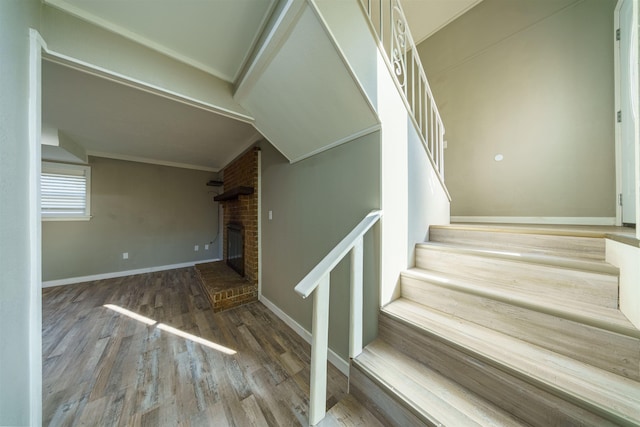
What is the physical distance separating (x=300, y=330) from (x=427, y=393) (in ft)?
4.56

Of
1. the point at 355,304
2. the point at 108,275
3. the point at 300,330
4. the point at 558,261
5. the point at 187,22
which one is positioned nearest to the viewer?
the point at 558,261

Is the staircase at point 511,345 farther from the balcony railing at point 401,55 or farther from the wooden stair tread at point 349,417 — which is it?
the balcony railing at point 401,55

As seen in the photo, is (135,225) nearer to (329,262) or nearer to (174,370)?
(174,370)

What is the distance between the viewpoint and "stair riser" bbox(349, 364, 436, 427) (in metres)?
0.83

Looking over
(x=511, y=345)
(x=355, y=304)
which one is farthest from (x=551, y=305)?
(x=355, y=304)

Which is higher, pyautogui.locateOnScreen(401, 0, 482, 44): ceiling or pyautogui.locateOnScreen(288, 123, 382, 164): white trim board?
pyautogui.locateOnScreen(401, 0, 482, 44): ceiling

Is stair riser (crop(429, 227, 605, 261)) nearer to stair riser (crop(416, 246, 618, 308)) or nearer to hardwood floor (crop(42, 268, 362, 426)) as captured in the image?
stair riser (crop(416, 246, 618, 308))

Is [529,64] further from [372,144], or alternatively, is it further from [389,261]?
[389,261]

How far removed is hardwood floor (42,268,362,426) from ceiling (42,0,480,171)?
231 cm

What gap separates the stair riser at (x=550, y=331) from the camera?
718 mm

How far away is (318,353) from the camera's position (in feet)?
3.07

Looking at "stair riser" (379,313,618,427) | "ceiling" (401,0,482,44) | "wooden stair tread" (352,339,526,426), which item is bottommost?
"wooden stair tread" (352,339,526,426)

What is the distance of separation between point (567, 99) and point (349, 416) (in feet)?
11.1

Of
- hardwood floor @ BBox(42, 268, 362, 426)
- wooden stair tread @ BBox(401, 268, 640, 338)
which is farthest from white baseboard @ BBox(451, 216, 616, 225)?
hardwood floor @ BBox(42, 268, 362, 426)
